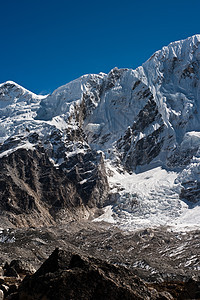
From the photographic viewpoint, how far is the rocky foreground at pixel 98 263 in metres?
19.7

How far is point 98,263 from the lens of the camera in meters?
21.7

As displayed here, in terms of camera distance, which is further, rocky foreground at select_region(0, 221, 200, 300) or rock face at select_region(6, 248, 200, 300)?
rocky foreground at select_region(0, 221, 200, 300)

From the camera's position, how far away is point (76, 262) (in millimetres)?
21500

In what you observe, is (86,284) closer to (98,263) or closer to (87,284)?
(87,284)

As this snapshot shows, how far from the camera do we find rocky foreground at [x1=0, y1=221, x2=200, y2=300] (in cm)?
1973

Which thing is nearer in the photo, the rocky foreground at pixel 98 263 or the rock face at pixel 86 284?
the rock face at pixel 86 284

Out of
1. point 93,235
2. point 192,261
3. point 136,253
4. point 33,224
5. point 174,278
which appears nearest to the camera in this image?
point 174,278

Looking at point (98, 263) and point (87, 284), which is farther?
point (98, 263)

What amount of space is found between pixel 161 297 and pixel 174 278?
346 ft

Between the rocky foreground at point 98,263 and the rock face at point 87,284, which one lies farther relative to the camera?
the rocky foreground at point 98,263

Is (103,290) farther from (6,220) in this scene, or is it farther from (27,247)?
(6,220)

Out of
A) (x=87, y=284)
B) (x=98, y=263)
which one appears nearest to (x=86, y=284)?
(x=87, y=284)

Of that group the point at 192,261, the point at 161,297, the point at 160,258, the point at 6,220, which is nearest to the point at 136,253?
the point at 160,258

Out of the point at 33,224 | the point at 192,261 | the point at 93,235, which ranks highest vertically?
the point at 33,224
